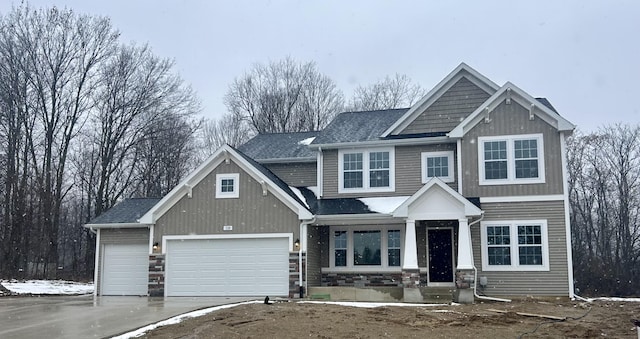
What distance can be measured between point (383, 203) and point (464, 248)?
11.3 ft

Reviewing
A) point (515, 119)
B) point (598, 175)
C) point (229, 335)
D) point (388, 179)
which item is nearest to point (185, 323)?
point (229, 335)

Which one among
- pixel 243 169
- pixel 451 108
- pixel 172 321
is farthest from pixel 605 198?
pixel 172 321

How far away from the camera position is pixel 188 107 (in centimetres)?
3978

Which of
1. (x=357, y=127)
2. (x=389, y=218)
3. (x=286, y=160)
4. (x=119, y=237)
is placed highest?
(x=357, y=127)

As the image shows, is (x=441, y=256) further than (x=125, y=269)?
No

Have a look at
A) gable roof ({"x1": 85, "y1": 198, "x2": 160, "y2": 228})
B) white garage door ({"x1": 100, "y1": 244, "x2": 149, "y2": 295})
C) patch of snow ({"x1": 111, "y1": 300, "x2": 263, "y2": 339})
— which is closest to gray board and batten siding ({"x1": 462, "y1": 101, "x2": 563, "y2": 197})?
patch of snow ({"x1": 111, "y1": 300, "x2": 263, "y2": 339})

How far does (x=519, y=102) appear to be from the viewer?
1902cm

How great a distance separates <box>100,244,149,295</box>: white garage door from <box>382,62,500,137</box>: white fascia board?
944cm

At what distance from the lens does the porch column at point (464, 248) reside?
1734 centimetres

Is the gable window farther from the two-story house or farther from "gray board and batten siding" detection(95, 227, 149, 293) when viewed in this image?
"gray board and batten siding" detection(95, 227, 149, 293)

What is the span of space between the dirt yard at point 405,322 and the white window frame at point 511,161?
4.83 meters

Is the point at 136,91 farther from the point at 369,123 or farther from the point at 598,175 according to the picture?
the point at 598,175

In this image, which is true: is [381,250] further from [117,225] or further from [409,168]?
[117,225]

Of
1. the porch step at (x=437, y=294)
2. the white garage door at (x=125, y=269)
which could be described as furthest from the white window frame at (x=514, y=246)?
the white garage door at (x=125, y=269)
